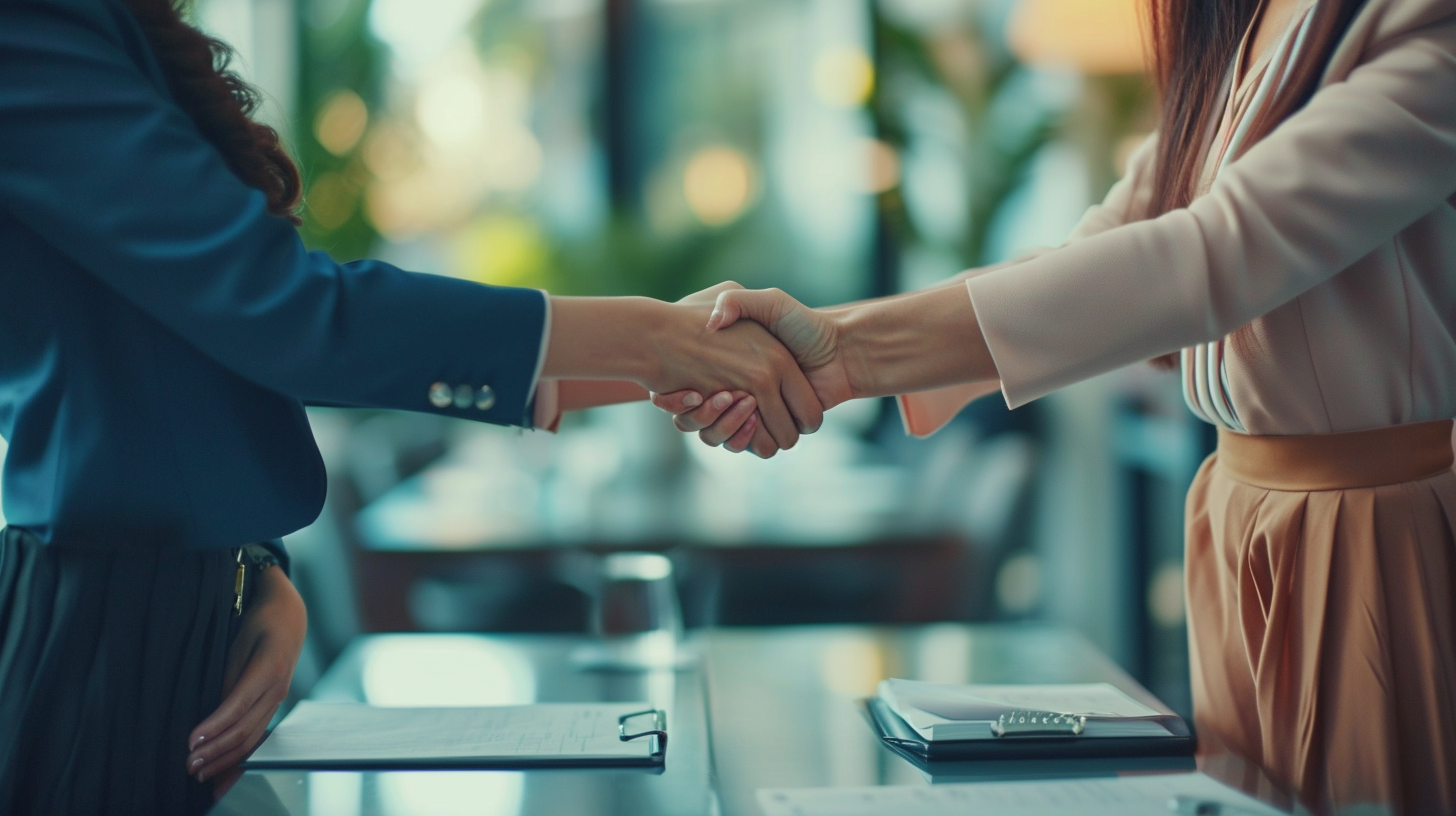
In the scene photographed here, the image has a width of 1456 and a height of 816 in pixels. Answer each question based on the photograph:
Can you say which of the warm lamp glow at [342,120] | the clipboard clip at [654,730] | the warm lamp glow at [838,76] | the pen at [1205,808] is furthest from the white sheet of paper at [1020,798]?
the warm lamp glow at [838,76]

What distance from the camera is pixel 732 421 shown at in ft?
4.39

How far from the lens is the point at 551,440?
3.48 meters

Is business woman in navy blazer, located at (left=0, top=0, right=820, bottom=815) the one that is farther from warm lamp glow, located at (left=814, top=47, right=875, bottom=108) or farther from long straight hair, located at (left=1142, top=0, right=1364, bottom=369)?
warm lamp glow, located at (left=814, top=47, right=875, bottom=108)

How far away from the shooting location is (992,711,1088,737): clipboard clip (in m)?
0.98

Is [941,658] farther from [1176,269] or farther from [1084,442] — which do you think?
[1084,442]

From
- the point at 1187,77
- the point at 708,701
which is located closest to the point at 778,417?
the point at 708,701

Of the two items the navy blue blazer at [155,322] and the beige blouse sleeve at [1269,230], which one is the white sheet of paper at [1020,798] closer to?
the beige blouse sleeve at [1269,230]

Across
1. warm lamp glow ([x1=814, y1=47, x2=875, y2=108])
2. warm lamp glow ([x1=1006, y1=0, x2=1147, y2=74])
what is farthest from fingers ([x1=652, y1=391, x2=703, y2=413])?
warm lamp glow ([x1=814, y1=47, x2=875, y2=108])

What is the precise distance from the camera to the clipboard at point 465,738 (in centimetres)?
94

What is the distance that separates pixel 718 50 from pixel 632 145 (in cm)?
58

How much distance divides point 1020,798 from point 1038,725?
17 centimetres

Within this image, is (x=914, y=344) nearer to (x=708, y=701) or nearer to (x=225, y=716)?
(x=708, y=701)

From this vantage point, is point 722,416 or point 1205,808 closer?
point 1205,808

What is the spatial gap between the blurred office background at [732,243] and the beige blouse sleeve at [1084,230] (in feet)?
2.00
